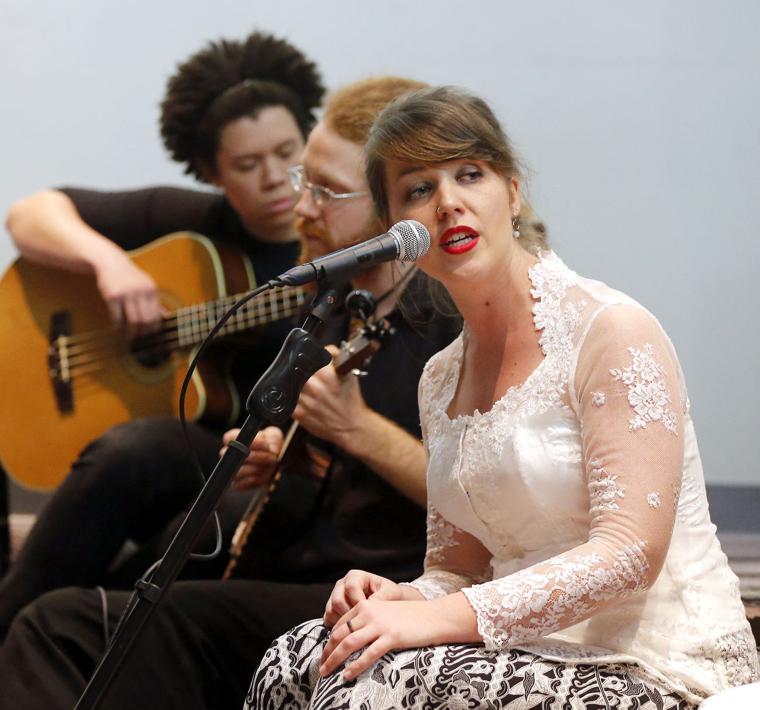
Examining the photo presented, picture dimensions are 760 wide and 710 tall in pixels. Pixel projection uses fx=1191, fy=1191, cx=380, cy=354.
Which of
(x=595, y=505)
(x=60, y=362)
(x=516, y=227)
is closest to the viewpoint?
(x=595, y=505)

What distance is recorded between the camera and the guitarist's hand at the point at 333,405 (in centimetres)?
212

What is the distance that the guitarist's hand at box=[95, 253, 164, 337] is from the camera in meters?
2.95

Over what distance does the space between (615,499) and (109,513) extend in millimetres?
1465

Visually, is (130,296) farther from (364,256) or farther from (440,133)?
(364,256)

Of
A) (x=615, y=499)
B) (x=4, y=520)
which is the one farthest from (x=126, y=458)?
(x=615, y=499)

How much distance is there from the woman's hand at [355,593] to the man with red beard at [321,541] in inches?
19.0

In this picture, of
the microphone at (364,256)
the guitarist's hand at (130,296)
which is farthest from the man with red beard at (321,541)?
the guitarist's hand at (130,296)

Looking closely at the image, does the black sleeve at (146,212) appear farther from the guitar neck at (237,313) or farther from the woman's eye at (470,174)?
the woman's eye at (470,174)

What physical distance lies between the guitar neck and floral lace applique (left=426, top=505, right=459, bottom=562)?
0.86 meters

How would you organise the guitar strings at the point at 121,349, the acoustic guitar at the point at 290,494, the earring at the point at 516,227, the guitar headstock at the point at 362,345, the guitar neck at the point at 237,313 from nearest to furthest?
the earring at the point at 516,227 < the guitar headstock at the point at 362,345 < the acoustic guitar at the point at 290,494 < the guitar neck at the point at 237,313 < the guitar strings at the point at 121,349

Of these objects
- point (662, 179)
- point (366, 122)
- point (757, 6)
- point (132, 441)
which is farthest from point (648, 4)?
point (132, 441)

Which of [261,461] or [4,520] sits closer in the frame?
[261,461]

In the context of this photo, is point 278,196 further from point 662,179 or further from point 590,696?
point 590,696

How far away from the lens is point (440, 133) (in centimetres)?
166
